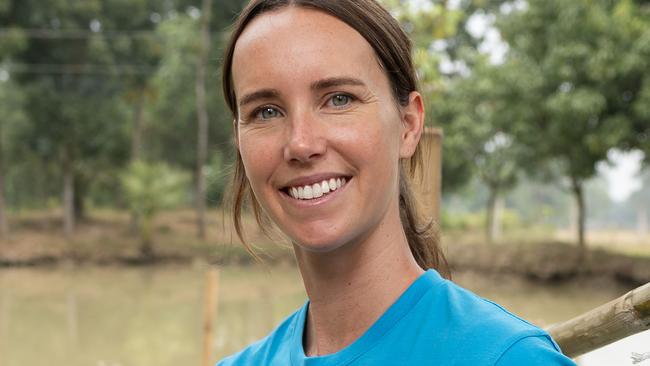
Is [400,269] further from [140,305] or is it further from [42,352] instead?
[140,305]

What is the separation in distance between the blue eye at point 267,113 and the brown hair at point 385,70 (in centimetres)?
14

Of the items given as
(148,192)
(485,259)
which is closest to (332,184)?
(485,259)

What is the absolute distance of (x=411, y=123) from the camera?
131 centimetres

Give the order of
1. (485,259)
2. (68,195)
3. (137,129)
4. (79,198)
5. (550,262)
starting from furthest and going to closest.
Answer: (79,198) < (137,129) < (68,195) < (485,259) < (550,262)

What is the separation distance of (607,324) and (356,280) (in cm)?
36

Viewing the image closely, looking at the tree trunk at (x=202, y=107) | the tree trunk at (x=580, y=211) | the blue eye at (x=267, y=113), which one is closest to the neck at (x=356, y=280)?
the blue eye at (x=267, y=113)

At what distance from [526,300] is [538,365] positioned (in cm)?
1411

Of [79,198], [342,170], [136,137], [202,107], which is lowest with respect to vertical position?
[79,198]

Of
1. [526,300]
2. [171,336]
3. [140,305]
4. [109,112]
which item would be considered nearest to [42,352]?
[171,336]

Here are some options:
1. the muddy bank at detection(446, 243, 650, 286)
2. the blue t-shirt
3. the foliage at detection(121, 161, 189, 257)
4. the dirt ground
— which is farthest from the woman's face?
the foliage at detection(121, 161, 189, 257)

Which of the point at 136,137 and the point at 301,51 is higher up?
the point at 301,51

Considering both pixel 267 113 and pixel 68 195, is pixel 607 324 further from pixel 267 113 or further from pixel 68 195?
pixel 68 195

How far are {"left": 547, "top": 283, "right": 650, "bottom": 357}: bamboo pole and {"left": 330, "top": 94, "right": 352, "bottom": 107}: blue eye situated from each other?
46 centimetres

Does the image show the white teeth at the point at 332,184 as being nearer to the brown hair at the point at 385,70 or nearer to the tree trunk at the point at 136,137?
the brown hair at the point at 385,70
